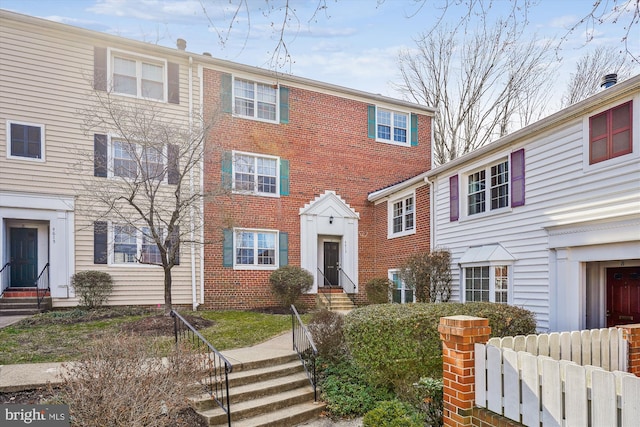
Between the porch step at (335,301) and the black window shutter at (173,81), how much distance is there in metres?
9.38

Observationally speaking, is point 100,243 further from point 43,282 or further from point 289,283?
point 289,283

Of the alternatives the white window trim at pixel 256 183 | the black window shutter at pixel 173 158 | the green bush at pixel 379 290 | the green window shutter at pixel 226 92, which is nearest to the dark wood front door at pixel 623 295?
the green bush at pixel 379 290

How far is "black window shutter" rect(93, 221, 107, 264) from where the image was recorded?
39.5 ft

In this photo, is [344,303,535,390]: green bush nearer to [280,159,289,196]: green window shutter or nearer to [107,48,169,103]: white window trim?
[280,159,289,196]: green window shutter

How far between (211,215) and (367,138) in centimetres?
774

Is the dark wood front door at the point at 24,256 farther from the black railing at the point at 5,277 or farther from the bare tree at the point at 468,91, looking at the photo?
the bare tree at the point at 468,91

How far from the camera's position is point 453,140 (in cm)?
2320

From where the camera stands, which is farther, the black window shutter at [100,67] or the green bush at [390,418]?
the black window shutter at [100,67]

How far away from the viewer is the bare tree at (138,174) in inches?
420

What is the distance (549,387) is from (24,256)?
14.8m

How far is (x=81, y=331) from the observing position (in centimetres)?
911

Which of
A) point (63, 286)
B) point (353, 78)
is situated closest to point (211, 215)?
point (63, 286)

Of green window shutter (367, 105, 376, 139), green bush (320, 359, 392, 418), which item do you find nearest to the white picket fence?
green bush (320, 359, 392, 418)

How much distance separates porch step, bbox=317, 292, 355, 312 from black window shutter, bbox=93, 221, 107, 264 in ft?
25.9
